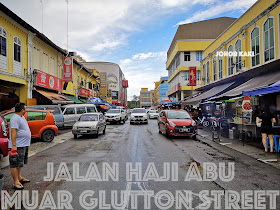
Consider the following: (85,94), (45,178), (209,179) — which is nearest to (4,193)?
(45,178)

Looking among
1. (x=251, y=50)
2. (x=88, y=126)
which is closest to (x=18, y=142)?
(x=88, y=126)

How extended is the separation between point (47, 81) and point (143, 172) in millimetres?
16956

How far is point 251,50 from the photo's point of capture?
1429 centimetres

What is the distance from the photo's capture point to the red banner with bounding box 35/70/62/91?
17656 millimetres

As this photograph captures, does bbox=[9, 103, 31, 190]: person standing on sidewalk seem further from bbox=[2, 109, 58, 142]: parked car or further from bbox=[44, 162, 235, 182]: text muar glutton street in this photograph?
bbox=[2, 109, 58, 142]: parked car

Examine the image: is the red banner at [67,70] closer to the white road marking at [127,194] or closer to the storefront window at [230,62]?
the storefront window at [230,62]

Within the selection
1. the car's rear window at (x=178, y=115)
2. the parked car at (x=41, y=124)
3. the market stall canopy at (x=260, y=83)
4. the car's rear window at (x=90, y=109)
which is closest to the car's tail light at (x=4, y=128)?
the parked car at (x=41, y=124)

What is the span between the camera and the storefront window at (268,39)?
467 inches

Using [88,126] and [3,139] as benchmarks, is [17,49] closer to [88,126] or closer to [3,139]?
[88,126]

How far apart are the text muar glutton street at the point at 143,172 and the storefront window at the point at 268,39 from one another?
8888 millimetres

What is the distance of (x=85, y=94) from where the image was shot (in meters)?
33.6

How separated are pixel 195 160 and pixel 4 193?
5374mm

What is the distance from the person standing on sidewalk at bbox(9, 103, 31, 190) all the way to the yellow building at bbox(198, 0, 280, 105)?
9928 millimetres

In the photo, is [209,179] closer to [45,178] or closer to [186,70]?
[45,178]
